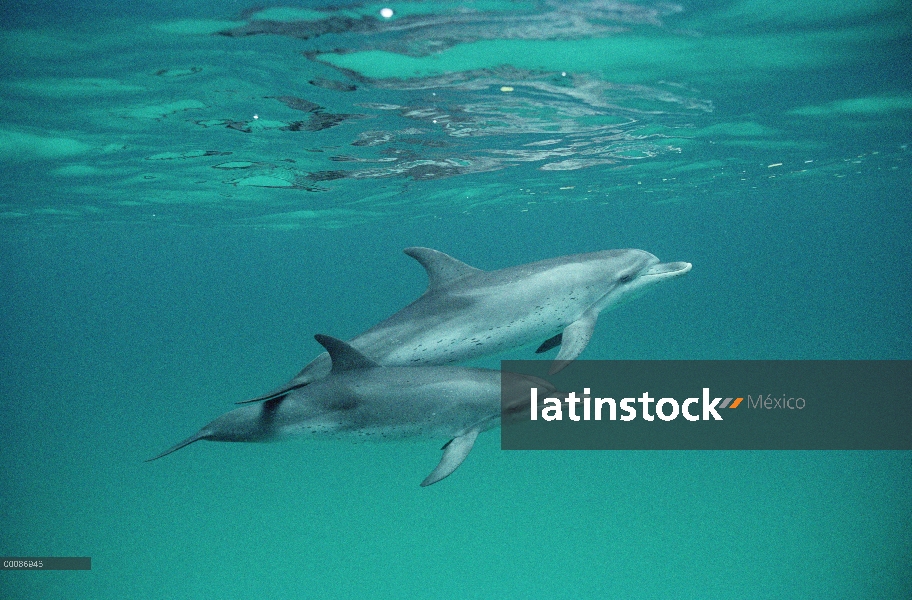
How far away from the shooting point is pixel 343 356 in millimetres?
6102

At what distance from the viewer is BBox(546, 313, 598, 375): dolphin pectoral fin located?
6688 millimetres

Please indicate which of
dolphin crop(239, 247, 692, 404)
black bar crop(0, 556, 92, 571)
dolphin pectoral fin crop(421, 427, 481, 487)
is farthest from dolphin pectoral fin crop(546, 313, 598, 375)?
black bar crop(0, 556, 92, 571)

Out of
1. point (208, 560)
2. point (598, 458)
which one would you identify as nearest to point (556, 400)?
point (208, 560)

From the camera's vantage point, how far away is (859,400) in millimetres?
28438

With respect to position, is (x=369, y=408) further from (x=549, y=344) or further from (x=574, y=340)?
(x=549, y=344)

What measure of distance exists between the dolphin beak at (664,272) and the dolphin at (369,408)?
11.2ft

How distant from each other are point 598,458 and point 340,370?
53.1 ft
